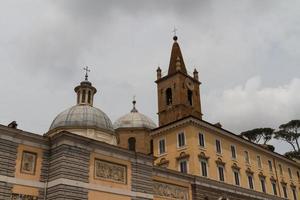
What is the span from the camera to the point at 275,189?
41.3 meters

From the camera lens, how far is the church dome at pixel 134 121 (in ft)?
148

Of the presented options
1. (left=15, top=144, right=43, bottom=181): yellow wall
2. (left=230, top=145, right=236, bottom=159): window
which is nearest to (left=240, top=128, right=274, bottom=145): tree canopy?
(left=230, top=145, right=236, bottom=159): window

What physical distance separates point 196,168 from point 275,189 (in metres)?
13.1

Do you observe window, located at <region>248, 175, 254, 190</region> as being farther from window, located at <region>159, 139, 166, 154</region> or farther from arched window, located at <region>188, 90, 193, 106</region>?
arched window, located at <region>188, 90, 193, 106</region>

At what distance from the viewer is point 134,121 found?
1799 inches

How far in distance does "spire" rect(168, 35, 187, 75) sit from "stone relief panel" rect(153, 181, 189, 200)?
1632 cm

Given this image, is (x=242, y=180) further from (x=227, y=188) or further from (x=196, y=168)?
(x=196, y=168)

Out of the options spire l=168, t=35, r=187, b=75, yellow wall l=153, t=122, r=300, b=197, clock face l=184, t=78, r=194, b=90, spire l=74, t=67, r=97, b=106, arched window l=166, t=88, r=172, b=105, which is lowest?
yellow wall l=153, t=122, r=300, b=197

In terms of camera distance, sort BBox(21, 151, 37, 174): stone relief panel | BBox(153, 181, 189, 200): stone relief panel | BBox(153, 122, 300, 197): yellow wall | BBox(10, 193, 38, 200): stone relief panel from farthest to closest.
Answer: BBox(153, 122, 300, 197): yellow wall
BBox(153, 181, 189, 200): stone relief panel
BBox(21, 151, 37, 174): stone relief panel
BBox(10, 193, 38, 200): stone relief panel

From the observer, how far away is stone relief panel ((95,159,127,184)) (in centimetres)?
2558

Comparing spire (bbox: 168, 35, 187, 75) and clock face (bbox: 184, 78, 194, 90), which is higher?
spire (bbox: 168, 35, 187, 75)

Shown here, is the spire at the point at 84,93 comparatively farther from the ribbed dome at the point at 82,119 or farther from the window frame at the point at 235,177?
the window frame at the point at 235,177

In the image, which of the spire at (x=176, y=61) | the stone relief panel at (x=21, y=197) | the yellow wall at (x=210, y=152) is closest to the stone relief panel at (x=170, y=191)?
the yellow wall at (x=210, y=152)

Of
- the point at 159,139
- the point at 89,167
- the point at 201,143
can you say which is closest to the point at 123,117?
the point at 159,139
